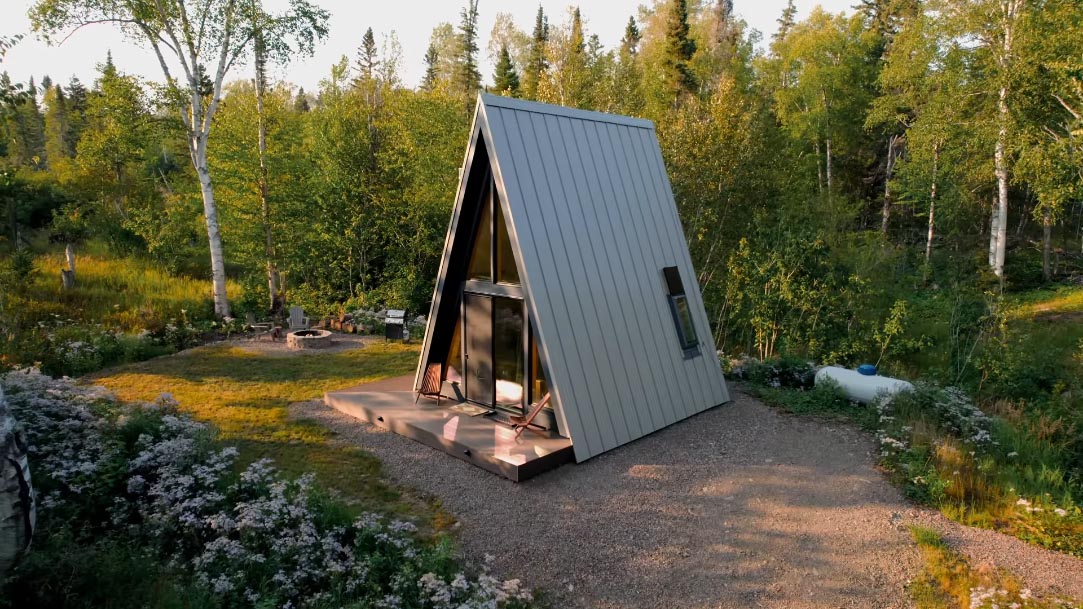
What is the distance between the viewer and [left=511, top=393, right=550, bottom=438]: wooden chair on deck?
6.41 meters

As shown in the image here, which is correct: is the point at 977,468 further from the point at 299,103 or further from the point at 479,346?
the point at 299,103

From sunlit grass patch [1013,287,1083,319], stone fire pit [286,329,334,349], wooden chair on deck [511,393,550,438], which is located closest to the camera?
wooden chair on deck [511,393,550,438]

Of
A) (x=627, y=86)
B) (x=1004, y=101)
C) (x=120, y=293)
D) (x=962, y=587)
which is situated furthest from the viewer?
(x=627, y=86)

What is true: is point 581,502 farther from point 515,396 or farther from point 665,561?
point 515,396

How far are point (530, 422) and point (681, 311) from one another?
2.82 meters

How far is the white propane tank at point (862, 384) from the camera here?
312 inches

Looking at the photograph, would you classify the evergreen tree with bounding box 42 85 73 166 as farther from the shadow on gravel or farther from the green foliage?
the green foliage

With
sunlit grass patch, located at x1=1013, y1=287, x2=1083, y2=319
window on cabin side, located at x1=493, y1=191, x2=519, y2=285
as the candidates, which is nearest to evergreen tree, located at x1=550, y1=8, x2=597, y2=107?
window on cabin side, located at x1=493, y1=191, x2=519, y2=285

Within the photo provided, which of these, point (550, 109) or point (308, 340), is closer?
point (550, 109)

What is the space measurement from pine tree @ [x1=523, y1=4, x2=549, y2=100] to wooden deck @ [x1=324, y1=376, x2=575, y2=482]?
62.8 feet

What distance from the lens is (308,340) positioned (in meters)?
11.7

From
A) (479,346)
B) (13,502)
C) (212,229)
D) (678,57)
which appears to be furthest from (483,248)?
(678,57)

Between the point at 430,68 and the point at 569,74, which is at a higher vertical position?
the point at 430,68

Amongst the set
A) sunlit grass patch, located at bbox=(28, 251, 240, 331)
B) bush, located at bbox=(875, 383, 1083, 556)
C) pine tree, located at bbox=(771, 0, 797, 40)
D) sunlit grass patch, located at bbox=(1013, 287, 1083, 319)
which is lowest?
bush, located at bbox=(875, 383, 1083, 556)
